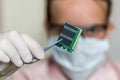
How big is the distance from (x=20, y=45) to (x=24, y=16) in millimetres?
769

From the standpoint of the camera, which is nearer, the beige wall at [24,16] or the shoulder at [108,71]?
the shoulder at [108,71]

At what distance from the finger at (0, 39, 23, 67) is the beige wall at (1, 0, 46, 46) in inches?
27.9

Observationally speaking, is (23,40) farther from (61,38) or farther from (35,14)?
(35,14)

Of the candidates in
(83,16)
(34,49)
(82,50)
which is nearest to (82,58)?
(82,50)


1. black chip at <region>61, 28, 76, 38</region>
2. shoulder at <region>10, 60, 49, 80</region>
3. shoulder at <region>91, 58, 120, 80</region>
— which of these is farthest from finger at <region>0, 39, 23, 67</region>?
shoulder at <region>91, 58, 120, 80</region>

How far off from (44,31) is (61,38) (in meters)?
0.82

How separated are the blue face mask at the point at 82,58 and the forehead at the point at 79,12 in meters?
0.08

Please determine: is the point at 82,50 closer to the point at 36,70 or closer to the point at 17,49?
the point at 36,70

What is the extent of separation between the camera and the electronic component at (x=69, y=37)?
67 centimetres

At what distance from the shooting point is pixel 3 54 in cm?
67

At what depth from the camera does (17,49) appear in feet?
2.28

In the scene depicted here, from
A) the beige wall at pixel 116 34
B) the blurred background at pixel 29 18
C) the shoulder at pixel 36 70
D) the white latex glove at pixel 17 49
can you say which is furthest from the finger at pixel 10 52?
the beige wall at pixel 116 34

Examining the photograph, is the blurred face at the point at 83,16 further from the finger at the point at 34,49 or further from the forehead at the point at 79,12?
the finger at the point at 34,49

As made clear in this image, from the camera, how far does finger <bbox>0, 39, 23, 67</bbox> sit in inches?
26.6
